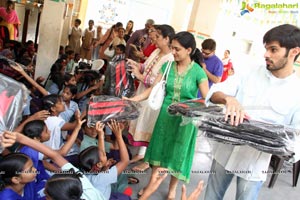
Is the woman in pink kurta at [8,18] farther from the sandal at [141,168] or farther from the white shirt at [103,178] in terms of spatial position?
the white shirt at [103,178]

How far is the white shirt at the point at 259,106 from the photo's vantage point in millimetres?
1600

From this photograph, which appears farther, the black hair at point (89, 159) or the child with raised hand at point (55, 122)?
the child with raised hand at point (55, 122)

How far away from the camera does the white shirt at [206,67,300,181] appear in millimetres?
1600

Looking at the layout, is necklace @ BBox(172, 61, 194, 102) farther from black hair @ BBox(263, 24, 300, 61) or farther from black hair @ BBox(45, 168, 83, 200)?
black hair @ BBox(45, 168, 83, 200)

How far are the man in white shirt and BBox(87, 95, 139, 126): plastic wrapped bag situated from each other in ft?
2.09

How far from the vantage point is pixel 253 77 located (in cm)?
169

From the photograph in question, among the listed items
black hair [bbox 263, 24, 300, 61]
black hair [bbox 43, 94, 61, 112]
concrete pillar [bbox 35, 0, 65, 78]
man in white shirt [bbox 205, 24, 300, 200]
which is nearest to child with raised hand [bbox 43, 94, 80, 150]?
black hair [bbox 43, 94, 61, 112]

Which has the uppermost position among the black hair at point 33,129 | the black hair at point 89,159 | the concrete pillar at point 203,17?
the concrete pillar at point 203,17

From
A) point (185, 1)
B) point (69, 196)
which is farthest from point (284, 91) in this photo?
point (185, 1)

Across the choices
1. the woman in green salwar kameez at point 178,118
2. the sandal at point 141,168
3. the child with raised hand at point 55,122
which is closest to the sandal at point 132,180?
the sandal at point 141,168

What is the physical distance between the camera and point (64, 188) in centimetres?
160

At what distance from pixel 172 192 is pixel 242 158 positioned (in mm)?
1121

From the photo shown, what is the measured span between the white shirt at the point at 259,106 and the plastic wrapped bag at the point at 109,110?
0.62 m

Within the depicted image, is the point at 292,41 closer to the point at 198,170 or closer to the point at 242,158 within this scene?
the point at 242,158
